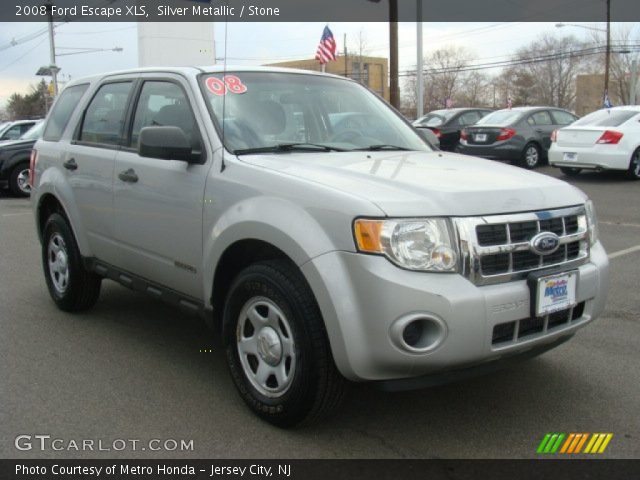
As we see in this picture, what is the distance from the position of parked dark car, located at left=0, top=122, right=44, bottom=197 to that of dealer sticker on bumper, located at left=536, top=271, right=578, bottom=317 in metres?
13.1

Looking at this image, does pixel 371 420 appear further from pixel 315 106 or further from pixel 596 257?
pixel 315 106

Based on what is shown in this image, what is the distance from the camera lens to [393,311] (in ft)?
8.92

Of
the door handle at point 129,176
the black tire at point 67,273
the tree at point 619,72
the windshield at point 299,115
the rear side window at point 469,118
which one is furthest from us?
the tree at point 619,72

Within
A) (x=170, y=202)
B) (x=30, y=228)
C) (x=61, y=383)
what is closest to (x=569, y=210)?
(x=170, y=202)

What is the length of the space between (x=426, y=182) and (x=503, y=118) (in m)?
13.9

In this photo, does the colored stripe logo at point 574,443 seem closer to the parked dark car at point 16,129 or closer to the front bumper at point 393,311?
the front bumper at point 393,311

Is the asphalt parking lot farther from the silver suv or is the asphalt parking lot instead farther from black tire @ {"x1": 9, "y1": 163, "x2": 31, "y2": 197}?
black tire @ {"x1": 9, "y1": 163, "x2": 31, "y2": 197}

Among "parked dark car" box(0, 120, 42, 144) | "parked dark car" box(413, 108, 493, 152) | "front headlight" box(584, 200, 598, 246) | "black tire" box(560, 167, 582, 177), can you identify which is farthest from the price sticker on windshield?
"parked dark car" box(413, 108, 493, 152)

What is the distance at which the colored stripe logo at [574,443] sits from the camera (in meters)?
3.06

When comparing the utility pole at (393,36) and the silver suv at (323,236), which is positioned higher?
the utility pole at (393,36)

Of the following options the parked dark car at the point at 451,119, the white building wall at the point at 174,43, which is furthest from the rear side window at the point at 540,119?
the white building wall at the point at 174,43

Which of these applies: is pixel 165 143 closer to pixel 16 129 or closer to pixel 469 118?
pixel 16 129

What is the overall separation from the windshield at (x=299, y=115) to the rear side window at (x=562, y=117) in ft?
44.4

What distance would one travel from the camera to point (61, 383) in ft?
12.7
